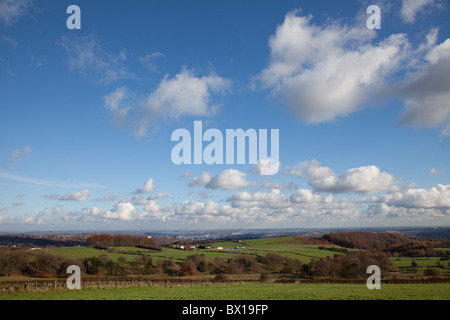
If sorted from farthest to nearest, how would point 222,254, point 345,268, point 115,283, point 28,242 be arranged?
point 222,254, point 28,242, point 345,268, point 115,283

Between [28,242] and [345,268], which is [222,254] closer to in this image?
[345,268]

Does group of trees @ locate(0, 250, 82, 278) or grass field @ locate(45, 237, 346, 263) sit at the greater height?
group of trees @ locate(0, 250, 82, 278)

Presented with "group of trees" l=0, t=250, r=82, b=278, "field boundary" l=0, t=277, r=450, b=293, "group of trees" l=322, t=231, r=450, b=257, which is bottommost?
"group of trees" l=322, t=231, r=450, b=257

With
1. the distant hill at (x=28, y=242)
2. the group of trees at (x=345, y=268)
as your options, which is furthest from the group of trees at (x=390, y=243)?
the distant hill at (x=28, y=242)

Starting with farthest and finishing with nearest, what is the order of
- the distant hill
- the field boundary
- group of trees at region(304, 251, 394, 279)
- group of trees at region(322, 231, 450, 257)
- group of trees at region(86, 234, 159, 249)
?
group of trees at region(86, 234, 159, 249) < group of trees at region(322, 231, 450, 257) < the distant hill < group of trees at region(304, 251, 394, 279) < the field boundary

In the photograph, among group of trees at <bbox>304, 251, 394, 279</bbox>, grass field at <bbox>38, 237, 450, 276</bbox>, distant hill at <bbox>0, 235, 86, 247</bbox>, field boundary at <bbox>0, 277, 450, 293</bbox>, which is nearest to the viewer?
field boundary at <bbox>0, 277, 450, 293</bbox>

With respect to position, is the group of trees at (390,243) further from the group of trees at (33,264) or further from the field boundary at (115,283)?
the group of trees at (33,264)

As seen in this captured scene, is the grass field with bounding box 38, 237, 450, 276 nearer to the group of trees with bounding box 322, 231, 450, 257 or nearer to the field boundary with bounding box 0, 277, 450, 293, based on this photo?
the group of trees with bounding box 322, 231, 450, 257

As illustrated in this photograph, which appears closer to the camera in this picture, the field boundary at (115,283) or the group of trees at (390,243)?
the field boundary at (115,283)

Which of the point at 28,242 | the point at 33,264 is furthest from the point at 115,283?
the point at 28,242

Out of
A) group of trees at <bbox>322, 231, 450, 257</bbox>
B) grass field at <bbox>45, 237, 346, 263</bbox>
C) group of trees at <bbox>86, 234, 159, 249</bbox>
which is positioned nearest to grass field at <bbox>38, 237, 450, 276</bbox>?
grass field at <bbox>45, 237, 346, 263</bbox>

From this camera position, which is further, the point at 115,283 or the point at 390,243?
the point at 390,243
